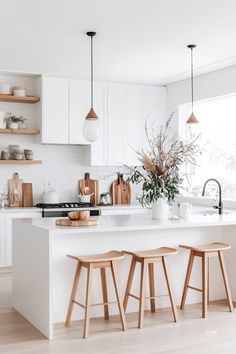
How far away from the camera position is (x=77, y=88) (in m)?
7.38

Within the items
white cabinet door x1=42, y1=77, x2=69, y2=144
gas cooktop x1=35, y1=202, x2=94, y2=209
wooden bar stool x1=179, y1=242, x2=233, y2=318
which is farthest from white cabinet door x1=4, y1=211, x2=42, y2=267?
wooden bar stool x1=179, y1=242, x2=233, y2=318

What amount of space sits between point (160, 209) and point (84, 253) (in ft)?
2.82

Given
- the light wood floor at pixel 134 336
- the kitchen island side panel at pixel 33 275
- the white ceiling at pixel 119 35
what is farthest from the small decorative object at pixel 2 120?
the light wood floor at pixel 134 336

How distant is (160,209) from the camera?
4941 millimetres

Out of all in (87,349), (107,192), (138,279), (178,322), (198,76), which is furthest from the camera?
(107,192)

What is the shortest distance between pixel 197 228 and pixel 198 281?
0.53 metres

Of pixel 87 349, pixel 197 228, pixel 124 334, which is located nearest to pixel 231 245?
pixel 197 228

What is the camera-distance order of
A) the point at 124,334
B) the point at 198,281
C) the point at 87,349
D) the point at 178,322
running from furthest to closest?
1. the point at 198,281
2. the point at 178,322
3. the point at 124,334
4. the point at 87,349

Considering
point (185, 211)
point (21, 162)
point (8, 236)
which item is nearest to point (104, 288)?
point (185, 211)

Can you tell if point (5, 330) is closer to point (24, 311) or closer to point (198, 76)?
point (24, 311)

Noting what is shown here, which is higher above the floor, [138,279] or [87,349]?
[138,279]

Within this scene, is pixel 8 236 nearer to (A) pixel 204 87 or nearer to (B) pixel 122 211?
(B) pixel 122 211

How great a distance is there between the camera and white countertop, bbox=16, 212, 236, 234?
13.8ft

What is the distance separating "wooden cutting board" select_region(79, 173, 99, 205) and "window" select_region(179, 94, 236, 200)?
1422 mm
